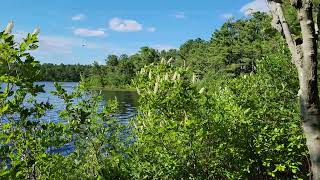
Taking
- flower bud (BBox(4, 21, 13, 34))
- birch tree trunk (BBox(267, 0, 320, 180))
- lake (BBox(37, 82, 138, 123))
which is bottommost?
lake (BBox(37, 82, 138, 123))

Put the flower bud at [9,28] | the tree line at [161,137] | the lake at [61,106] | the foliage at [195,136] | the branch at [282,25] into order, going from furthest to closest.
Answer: the lake at [61,106] < the foliage at [195,136] < the tree line at [161,137] < the branch at [282,25] < the flower bud at [9,28]

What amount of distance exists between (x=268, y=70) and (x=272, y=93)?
1.84 m

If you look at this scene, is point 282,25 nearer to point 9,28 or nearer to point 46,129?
point 9,28

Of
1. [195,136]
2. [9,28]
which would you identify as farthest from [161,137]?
[9,28]

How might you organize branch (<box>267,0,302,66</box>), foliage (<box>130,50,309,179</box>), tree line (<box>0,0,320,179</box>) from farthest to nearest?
foliage (<box>130,50,309,179</box>), tree line (<box>0,0,320,179</box>), branch (<box>267,0,302,66</box>)

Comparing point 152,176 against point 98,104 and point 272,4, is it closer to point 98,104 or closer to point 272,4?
point 98,104

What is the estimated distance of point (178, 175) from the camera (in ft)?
25.6

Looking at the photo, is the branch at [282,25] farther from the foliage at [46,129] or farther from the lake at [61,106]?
the lake at [61,106]

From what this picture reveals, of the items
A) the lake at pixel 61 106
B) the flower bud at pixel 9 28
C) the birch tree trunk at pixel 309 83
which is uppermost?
the flower bud at pixel 9 28

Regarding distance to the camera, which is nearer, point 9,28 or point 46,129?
point 9,28

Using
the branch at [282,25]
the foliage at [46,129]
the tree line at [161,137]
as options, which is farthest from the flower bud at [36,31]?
the branch at [282,25]

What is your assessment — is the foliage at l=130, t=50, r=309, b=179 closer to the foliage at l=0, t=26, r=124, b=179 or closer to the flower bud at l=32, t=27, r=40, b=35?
the foliage at l=0, t=26, r=124, b=179

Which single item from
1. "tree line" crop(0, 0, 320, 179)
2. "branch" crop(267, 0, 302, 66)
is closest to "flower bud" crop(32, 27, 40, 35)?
"tree line" crop(0, 0, 320, 179)

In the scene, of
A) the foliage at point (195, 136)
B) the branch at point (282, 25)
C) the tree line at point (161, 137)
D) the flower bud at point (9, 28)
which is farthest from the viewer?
the foliage at point (195, 136)
